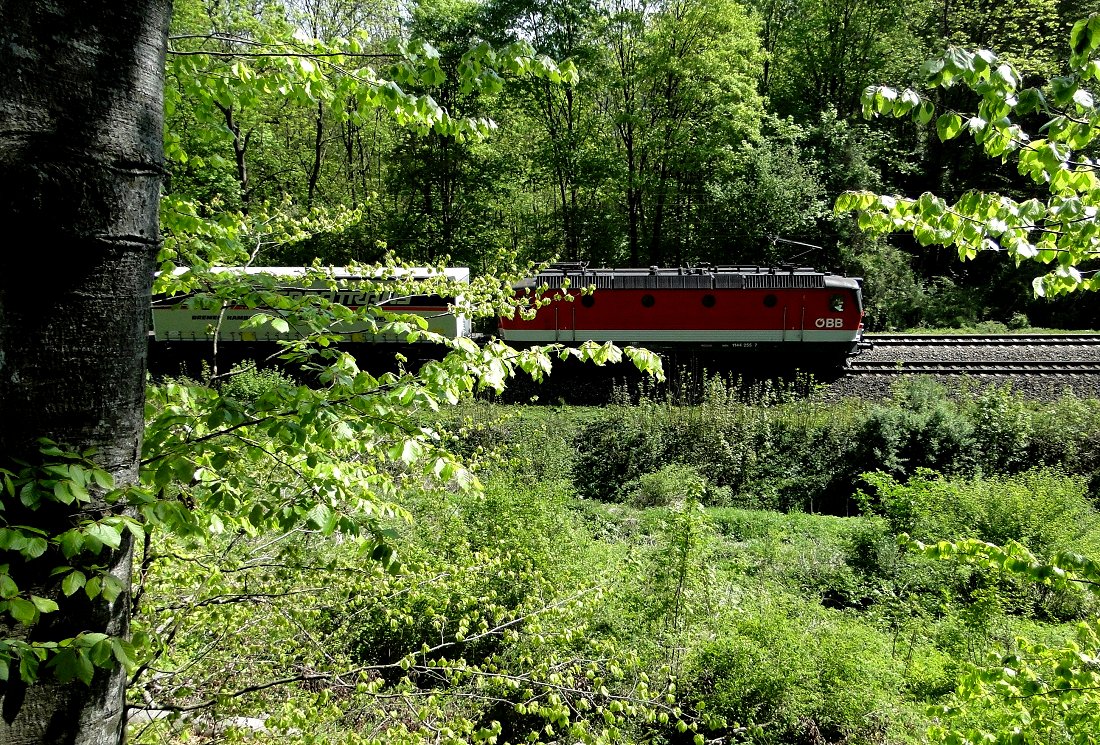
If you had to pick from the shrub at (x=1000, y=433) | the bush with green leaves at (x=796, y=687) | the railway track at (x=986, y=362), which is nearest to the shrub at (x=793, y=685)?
the bush with green leaves at (x=796, y=687)

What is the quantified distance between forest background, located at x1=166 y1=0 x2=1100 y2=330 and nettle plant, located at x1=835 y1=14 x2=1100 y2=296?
62.0 feet

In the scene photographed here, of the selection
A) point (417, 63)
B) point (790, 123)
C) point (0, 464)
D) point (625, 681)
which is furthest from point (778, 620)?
point (790, 123)

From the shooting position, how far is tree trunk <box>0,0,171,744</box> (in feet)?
5.56

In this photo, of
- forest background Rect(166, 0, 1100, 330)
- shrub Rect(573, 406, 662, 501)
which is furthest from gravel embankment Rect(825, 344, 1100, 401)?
shrub Rect(573, 406, 662, 501)

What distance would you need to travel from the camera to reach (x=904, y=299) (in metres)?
24.4

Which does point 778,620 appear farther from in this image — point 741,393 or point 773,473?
point 741,393

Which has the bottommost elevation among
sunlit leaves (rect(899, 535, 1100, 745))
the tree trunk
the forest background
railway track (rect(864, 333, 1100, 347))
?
sunlit leaves (rect(899, 535, 1100, 745))

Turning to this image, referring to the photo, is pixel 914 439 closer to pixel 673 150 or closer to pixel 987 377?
pixel 987 377

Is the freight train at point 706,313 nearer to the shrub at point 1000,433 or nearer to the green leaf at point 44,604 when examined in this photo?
the shrub at point 1000,433

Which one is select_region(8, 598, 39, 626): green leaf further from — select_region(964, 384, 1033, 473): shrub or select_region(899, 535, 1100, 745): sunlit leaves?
select_region(964, 384, 1033, 473): shrub

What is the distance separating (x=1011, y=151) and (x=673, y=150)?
2230 centimetres

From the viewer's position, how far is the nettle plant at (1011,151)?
2633mm

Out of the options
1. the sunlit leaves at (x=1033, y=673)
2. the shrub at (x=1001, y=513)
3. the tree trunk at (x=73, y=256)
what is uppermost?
the tree trunk at (x=73, y=256)

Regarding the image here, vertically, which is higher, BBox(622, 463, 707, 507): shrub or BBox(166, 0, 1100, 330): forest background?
BBox(166, 0, 1100, 330): forest background
